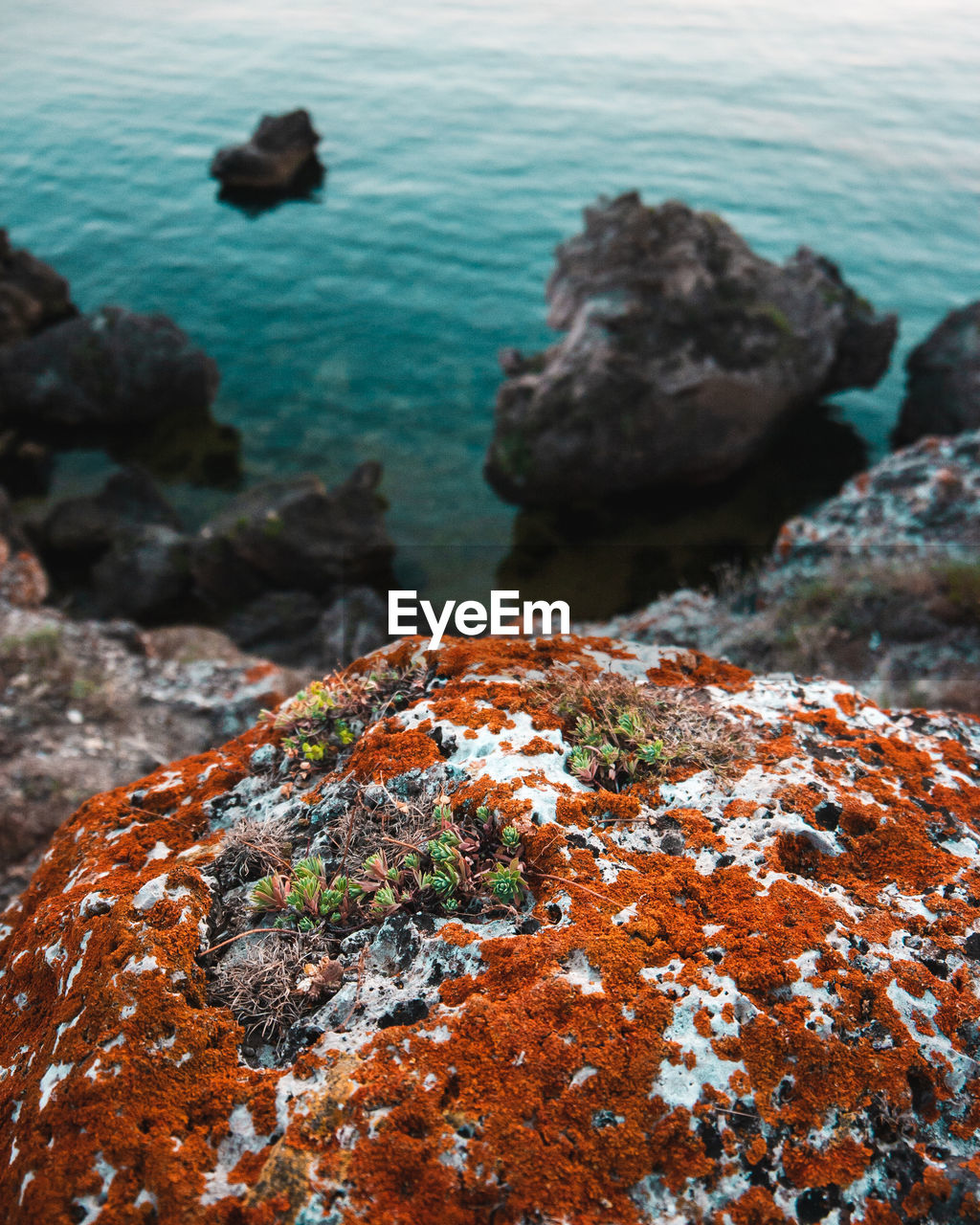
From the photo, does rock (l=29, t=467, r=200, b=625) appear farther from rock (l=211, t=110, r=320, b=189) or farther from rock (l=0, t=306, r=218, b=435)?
rock (l=211, t=110, r=320, b=189)

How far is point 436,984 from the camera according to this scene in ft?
9.81

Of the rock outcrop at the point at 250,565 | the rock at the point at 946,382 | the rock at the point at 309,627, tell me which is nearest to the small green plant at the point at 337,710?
the rock at the point at 309,627

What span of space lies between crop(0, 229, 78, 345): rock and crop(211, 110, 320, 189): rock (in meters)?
11.7

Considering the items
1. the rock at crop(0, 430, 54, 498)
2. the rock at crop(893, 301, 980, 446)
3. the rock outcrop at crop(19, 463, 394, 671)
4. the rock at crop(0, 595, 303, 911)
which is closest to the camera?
the rock at crop(0, 595, 303, 911)

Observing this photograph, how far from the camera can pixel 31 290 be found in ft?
82.0

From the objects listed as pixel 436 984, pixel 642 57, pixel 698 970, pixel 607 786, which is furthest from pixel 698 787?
pixel 642 57

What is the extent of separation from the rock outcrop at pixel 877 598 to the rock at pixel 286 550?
6.72 m

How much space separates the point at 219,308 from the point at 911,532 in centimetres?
2245

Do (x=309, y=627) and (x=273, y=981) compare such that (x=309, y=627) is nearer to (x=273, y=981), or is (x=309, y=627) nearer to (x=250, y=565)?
(x=250, y=565)

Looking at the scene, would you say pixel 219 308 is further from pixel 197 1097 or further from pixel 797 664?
pixel 197 1097

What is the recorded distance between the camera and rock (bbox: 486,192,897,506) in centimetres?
1734

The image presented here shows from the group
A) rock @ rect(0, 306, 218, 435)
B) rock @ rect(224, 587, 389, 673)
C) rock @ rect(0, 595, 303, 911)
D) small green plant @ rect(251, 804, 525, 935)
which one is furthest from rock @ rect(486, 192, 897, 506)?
small green plant @ rect(251, 804, 525, 935)

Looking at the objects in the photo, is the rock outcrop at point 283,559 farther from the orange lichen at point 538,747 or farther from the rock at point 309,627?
the orange lichen at point 538,747

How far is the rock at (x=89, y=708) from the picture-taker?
8.45m
